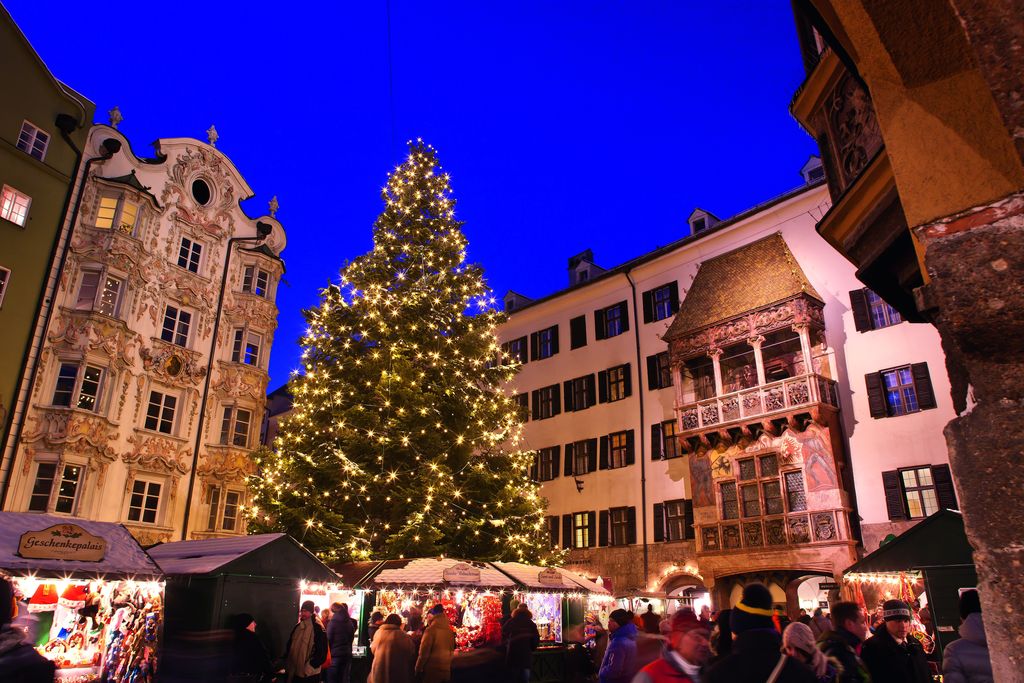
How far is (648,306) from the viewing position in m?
30.0

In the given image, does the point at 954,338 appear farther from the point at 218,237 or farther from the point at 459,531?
the point at 218,237

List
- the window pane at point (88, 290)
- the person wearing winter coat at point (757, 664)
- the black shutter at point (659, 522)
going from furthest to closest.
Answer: the black shutter at point (659, 522), the window pane at point (88, 290), the person wearing winter coat at point (757, 664)

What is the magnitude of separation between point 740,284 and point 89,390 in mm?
22890

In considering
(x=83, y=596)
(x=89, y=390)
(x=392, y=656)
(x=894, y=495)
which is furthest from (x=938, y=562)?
(x=89, y=390)

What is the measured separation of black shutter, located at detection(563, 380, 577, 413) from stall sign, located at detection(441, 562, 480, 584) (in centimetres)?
1678

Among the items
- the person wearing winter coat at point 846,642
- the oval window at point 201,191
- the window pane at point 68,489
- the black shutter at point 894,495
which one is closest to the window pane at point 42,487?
the window pane at point 68,489

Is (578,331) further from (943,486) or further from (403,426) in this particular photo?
(943,486)

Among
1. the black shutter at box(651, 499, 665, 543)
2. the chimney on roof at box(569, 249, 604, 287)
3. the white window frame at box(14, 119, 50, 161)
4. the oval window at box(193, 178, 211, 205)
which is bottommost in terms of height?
the black shutter at box(651, 499, 665, 543)

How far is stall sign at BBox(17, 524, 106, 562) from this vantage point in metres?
9.49

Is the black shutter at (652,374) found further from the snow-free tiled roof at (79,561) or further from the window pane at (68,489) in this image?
the snow-free tiled roof at (79,561)

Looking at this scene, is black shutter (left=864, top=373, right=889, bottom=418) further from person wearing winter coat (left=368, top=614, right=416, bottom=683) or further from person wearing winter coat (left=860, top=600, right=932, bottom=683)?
person wearing winter coat (left=368, top=614, right=416, bottom=683)

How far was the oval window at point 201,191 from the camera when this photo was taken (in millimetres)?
27789

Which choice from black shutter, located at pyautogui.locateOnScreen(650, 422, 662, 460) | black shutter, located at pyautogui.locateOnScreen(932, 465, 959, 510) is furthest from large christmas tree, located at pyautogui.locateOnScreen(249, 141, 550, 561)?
black shutter, located at pyautogui.locateOnScreen(932, 465, 959, 510)

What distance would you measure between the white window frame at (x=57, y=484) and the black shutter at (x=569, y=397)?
62.0 ft
